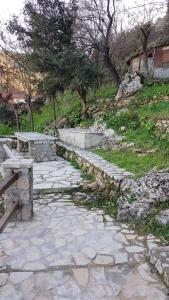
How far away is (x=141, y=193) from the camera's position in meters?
5.12

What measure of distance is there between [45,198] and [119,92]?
327 inches

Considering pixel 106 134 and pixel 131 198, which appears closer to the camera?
pixel 131 198

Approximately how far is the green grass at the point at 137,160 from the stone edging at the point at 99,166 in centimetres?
21

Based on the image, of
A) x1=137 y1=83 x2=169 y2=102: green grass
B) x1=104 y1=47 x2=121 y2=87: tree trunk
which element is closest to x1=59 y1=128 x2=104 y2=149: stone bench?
x1=137 y1=83 x2=169 y2=102: green grass

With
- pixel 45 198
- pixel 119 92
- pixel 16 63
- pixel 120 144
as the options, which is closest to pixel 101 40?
pixel 119 92

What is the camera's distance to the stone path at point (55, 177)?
21.7 feet

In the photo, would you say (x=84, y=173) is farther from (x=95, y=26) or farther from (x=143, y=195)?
(x=95, y=26)

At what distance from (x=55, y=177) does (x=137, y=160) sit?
6.82 ft

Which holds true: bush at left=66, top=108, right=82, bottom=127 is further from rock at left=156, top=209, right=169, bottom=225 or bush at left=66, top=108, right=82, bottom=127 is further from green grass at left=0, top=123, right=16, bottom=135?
rock at left=156, top=209, right=169, bottom=225

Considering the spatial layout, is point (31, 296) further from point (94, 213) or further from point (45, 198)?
point (45, 198)

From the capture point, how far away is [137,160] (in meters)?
7.27

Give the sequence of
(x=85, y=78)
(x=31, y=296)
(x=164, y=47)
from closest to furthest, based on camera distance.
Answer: (x=31, y=296) → (x=85, y=78) → (x=164, y=47)

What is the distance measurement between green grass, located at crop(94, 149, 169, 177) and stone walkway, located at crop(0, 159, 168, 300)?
1509 mm

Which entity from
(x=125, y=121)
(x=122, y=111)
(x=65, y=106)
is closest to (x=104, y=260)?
(x=125, y=121)
